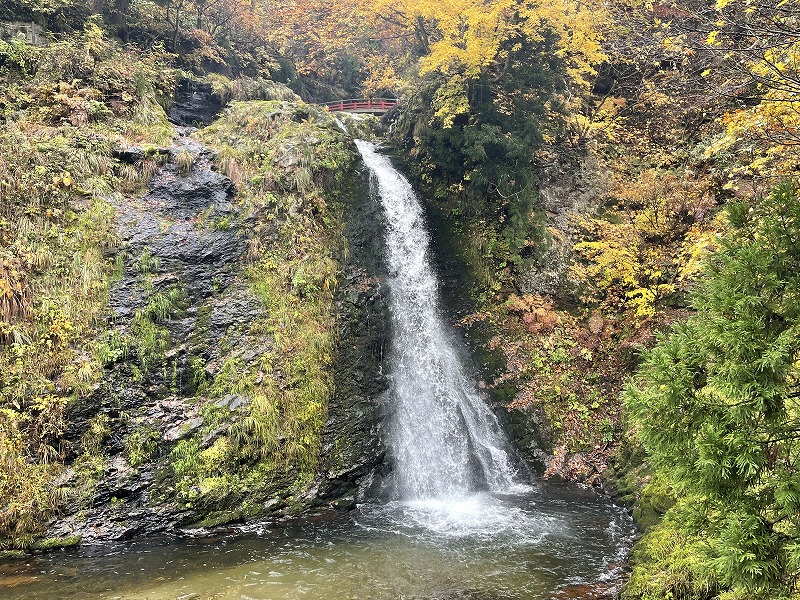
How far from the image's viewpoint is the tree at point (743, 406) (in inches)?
123

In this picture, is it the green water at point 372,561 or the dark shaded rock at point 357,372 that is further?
the dark shaded rock at point 357,372

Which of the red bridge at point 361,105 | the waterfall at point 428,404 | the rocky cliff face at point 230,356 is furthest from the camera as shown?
the red bridge at point 361,105

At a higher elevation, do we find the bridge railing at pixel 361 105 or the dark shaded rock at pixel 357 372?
the bridge railing at pixel 361 105

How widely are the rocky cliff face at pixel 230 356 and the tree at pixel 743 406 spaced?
24.2 feet

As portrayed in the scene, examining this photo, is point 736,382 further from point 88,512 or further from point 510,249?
point 510,249

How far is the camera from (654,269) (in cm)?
1196

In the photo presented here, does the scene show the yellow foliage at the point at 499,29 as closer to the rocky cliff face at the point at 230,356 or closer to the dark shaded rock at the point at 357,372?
the dark shaded rock at the point at 357,372

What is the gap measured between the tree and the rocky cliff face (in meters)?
7.39

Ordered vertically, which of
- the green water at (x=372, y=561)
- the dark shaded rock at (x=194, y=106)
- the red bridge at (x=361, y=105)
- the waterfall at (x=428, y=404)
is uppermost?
the red bridge at (x=361, y=105)

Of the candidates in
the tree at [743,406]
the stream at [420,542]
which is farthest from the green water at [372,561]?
the tree at [743,406]

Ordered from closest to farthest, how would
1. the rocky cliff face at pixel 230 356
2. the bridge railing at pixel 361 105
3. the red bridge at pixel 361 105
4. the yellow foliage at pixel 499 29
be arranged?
the rocky cliff face at pixel 230 356 → the yellow foliage at pixel 499 29 → the red bridge at pixel 361 105 → the bridge railing at pixel 361 105

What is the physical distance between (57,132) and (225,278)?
570 centimetres

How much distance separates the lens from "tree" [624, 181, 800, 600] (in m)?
3.12

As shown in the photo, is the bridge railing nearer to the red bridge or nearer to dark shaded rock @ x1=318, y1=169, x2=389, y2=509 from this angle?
the red bridge
